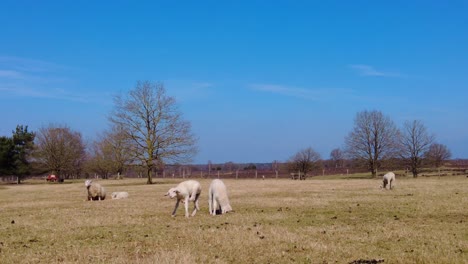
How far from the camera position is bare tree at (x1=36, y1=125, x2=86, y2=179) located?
271 ft

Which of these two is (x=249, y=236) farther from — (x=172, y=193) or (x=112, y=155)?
(x=112, y=155)

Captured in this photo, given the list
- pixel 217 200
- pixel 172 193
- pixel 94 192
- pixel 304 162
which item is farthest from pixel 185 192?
pixel 304 162

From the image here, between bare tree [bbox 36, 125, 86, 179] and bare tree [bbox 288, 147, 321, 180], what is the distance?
43175mm

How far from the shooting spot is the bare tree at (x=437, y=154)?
Result: 251ft

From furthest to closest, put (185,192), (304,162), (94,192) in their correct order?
1. (304,162)
2. (94,192)
3. (185,192)

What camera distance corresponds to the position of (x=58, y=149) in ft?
274

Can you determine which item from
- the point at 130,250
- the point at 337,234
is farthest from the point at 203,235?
the point at 337,234

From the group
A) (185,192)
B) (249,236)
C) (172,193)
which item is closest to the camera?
(249,236)

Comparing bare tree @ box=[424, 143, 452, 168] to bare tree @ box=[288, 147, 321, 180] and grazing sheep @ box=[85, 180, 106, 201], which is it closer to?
bare tree @ box=[288, 147, 321, 180]

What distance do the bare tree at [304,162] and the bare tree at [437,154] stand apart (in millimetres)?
19612

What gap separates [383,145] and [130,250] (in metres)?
73.4

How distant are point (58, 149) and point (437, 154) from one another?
236 ft

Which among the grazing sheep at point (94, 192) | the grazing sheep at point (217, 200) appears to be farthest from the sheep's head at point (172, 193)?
the grazing sheep at point (94, 192)

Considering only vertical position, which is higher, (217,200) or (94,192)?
(217,200)
